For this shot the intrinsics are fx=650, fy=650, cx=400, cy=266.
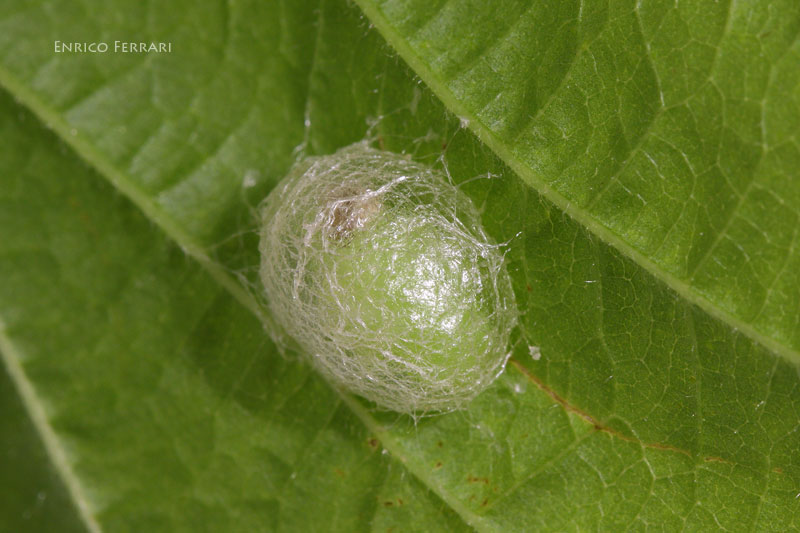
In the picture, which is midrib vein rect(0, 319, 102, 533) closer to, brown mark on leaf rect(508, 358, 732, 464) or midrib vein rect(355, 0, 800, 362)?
brown mark on leaf rect(508, 358, 732, 464)

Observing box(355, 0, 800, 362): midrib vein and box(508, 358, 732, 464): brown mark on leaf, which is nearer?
box(355, 0, 800, 362): midrib vein

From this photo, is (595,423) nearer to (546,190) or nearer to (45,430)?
(546,190)

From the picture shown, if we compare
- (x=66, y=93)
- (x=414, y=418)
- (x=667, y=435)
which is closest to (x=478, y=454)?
(x=414, y=418)

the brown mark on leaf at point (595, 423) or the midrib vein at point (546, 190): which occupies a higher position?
the midrib vein at point (546, 190)

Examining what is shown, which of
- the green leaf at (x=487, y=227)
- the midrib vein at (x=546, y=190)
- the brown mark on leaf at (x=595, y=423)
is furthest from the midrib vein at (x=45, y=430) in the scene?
the midrib vein at (x=546, y=190)

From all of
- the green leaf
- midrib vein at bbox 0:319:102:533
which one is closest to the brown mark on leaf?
the green leaf

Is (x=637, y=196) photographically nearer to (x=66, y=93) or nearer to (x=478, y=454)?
(x=478, y=454)

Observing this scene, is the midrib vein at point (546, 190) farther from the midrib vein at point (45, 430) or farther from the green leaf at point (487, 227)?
the midrib vein at point (45, 430)
